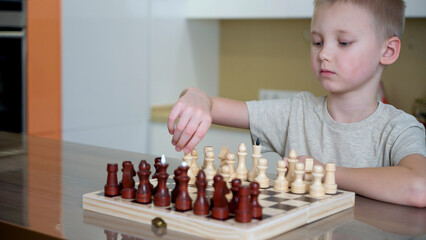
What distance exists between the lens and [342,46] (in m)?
1.38

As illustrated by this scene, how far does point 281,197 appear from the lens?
1.02 m

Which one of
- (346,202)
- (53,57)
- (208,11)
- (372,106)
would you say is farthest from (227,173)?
(208,11)

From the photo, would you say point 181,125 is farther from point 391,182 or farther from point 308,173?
point 391,182

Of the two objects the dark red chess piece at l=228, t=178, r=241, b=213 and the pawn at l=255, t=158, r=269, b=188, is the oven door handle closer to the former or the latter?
the pawn at l=255, t=158, r=269, b=188

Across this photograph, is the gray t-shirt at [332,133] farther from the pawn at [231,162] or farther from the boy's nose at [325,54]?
the pawn at [231,162]

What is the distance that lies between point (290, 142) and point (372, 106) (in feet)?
0.76

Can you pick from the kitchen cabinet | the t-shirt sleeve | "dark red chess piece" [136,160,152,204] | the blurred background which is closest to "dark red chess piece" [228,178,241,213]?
"dark red chess piece" [136,160,152,204]

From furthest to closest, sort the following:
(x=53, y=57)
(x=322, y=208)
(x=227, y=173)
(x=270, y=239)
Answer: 1. (x=53, y=57)
2. (x=227, y=173)
3. (x=322, y=208)
4. (x=270, y=239)

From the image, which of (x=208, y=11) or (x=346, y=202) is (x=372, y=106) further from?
(x=208, y=11)

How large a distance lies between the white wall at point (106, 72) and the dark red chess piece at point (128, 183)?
2059 millimetres

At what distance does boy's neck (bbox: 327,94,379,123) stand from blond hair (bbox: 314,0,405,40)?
160mm

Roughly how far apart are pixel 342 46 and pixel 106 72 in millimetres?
1951

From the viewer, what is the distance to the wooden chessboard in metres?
0.83

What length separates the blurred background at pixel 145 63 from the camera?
9.36ft
